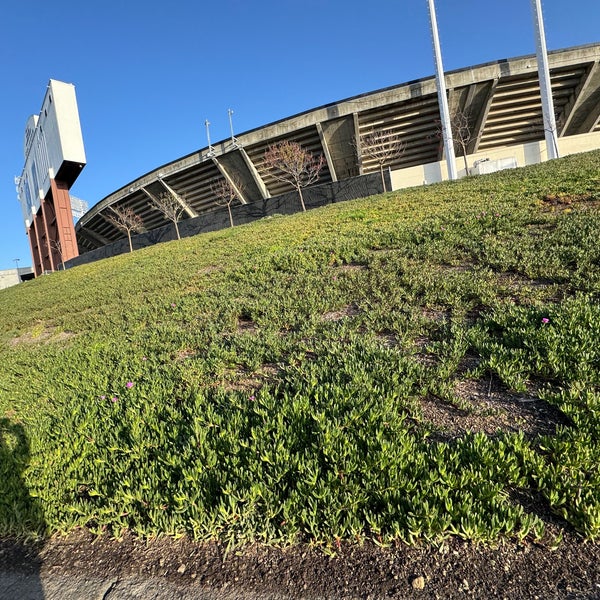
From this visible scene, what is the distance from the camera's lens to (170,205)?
2989 cm

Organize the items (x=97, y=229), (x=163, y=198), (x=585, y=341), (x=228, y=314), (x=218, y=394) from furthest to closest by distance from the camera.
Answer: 1. (x=97, y=229)
2. (x=163, y=198)
3. (x=228, y=314)
4. (x=218, y=394)
5. (x=585, y=341)

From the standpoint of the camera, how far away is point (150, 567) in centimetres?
176

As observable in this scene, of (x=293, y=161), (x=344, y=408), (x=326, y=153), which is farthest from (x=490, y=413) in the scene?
(x=326, y=153)

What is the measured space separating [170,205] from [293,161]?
11937 mm

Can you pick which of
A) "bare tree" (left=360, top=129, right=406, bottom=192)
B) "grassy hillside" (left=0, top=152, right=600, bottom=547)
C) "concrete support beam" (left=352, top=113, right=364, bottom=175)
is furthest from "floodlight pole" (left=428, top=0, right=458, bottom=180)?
"grassy hillside" (left=0, top=152, right=600, bottom=547)

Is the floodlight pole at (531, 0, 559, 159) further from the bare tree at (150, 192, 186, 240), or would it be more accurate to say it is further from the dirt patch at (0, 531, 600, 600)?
the dirt patch at (0, 531, 600, 600)

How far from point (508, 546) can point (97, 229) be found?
4971 cm

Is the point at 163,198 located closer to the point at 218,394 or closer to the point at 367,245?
the point at 367,245

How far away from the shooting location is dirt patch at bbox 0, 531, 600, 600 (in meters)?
1.46

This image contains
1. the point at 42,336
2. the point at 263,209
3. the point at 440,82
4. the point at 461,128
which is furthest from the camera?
the point at 263,209

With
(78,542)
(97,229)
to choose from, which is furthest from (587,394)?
(97,229)

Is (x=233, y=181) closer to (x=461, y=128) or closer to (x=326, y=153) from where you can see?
(x=326, y=153)

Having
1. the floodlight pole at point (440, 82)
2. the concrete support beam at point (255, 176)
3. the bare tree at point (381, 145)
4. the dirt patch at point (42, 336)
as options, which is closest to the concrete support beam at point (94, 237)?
the concrete support beam at point (255, 176)

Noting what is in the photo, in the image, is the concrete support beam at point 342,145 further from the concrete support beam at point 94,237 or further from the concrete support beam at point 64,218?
the concrete support beam at point 94,237
